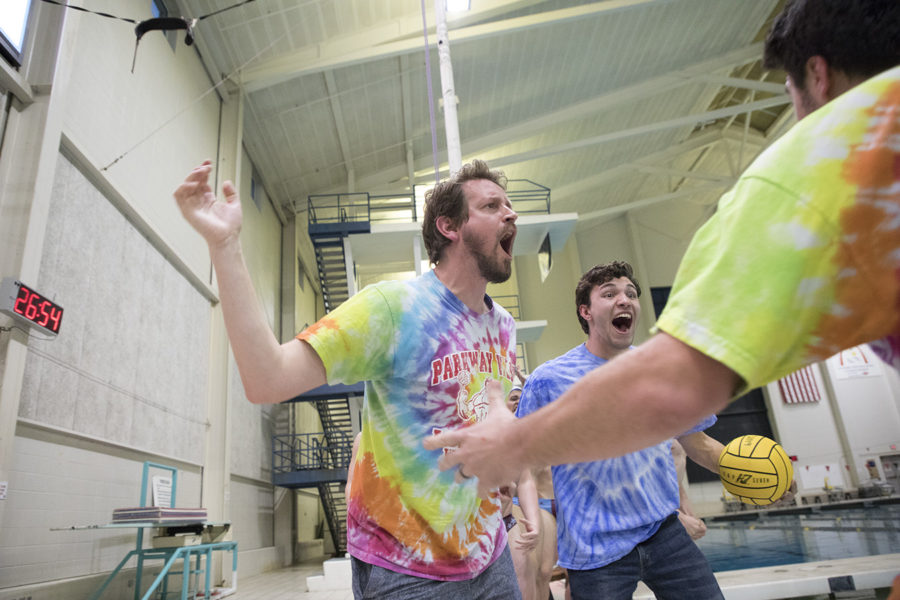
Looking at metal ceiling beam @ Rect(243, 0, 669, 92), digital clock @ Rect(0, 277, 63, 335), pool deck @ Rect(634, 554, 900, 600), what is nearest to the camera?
pool deck @ Rect(634, 554, 900, 600)

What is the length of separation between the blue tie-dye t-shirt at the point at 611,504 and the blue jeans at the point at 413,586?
100 cm

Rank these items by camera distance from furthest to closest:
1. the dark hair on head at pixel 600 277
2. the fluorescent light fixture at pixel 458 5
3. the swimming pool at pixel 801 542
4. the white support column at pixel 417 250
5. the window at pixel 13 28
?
the white support column at pixel 417 250 → the fluorescent light fixture at pixel 458 5 → the swimming pool at pixel 801 542 → the window at pixel 13 28 → the dark hair on head at pixel 600 277

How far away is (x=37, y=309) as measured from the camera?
5.45m

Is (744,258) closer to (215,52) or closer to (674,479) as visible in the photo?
(674,479)

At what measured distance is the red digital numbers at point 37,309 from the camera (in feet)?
17.2

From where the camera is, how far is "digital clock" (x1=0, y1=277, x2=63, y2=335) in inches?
202

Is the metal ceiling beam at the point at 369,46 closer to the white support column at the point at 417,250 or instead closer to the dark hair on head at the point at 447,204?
the white support column at the point at 417,250

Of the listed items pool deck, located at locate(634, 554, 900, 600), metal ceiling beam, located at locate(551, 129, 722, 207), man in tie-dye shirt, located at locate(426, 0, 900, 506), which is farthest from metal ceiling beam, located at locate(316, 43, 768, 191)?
Answer: man in tie-dye shirt, located at locate(426, 0, 900, 506)

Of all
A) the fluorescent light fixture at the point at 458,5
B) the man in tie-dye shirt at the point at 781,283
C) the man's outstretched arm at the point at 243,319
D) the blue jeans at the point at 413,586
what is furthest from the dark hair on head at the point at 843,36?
the fluorescent light fixture at the point at 458,5

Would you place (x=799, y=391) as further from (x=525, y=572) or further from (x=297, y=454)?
(x=525, y=572)

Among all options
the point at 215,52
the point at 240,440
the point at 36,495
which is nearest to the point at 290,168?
the point at 215,52

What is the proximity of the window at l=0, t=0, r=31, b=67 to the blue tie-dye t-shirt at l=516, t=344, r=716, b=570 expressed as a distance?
645 centimetres

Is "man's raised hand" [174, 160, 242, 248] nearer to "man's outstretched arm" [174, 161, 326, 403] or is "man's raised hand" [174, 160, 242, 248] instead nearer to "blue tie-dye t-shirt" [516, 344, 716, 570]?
"man's outstretched arm" [174, 161, 326, 403]

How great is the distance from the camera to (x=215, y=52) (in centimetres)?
1197
